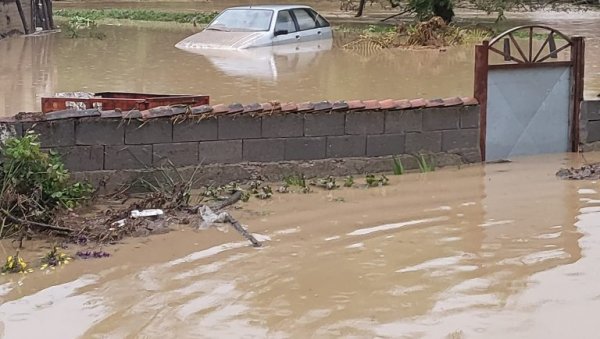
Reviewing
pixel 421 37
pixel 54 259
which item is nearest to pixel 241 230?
pixel 54 259

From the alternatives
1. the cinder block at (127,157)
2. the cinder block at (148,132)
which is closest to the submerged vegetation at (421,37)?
the cinder block at (148,132)

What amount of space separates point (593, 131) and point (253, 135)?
3826mm

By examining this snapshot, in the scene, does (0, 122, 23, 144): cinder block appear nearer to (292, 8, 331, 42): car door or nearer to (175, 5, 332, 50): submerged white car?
(175, 5, 332, 50): submerged white car

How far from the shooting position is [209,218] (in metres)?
7.11

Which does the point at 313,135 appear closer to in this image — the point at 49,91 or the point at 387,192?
the point at 387,192

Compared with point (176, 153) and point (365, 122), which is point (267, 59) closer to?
point (365, 122)

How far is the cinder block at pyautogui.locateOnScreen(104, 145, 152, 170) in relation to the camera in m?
7.89

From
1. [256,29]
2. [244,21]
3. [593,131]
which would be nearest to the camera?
[593,131]

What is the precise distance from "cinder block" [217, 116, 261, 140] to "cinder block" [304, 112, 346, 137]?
478 mm

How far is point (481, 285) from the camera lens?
5.73 metres

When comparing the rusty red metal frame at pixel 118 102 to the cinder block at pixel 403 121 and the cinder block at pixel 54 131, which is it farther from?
the cinder block at pixel 403 121

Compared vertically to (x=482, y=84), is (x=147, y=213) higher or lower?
lower

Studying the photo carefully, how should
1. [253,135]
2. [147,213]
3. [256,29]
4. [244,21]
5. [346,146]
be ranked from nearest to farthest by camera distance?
[147,213]
[253,135]
[346,146]
[256,29]
[244,21]

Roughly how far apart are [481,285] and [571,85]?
4700 millimetres
